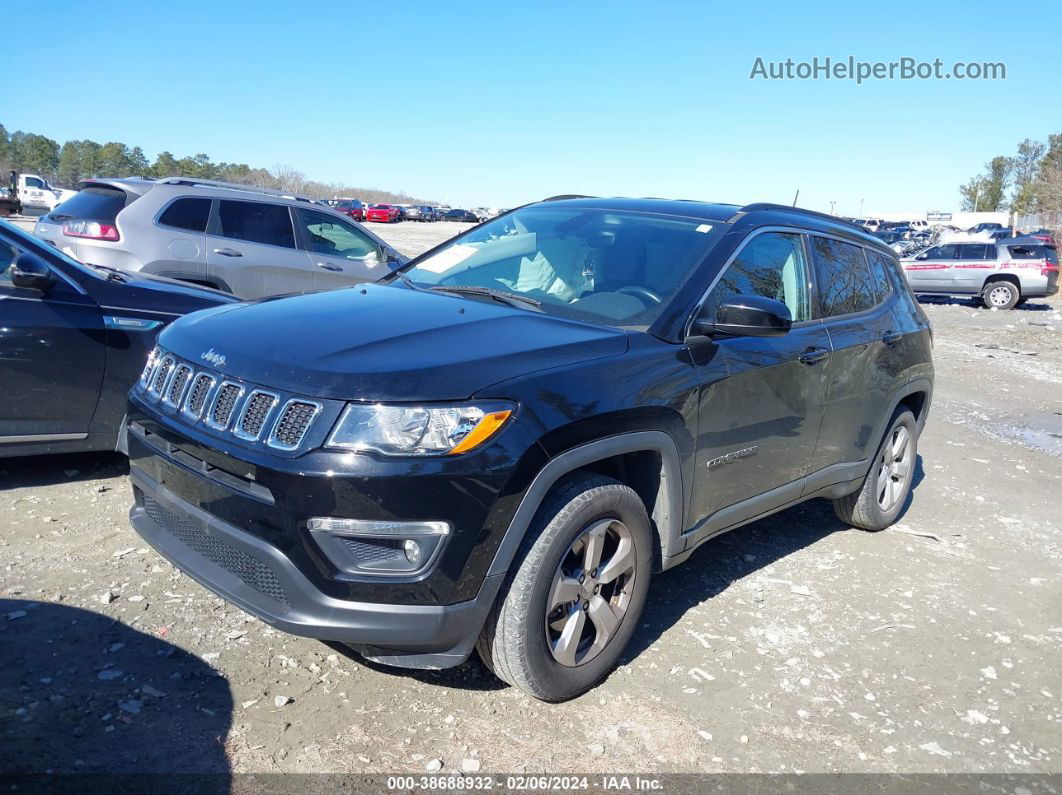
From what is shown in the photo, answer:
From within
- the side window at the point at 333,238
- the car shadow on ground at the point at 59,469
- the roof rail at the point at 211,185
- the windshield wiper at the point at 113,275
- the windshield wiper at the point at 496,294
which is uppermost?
the roof rail at the point at 211,185

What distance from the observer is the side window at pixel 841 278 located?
4.57m

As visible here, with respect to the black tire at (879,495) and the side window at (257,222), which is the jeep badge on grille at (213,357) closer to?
the black tire at (879,495)

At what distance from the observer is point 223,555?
9.78 feet

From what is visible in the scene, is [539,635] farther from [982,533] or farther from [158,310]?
[982,533]

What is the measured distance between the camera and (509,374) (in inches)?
114

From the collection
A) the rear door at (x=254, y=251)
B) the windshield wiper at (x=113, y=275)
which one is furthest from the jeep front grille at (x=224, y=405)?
the rear door at (x=254, y=251)

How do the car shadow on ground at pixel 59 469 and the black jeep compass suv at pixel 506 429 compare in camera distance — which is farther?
the car shadow on ground at pixel 59 469

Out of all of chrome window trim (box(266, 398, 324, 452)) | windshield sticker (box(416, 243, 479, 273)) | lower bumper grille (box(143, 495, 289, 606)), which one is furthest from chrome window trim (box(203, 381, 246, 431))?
windshield sticker (box(416, 243, 479, 273))

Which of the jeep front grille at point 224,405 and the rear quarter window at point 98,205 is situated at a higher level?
the rear quarter window at point 98,205

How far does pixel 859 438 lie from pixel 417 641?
3.05 meters

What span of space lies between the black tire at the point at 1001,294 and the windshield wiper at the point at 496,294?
22484 millimetres

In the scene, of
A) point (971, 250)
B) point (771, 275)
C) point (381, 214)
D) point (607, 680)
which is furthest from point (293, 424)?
point (381, 214)

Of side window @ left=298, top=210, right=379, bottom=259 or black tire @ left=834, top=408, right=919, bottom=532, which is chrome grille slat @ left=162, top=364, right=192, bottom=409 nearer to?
black tire @ left=834, top=408, right=919, bottom=532

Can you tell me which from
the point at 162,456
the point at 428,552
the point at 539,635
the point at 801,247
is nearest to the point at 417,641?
the point at 428,552
